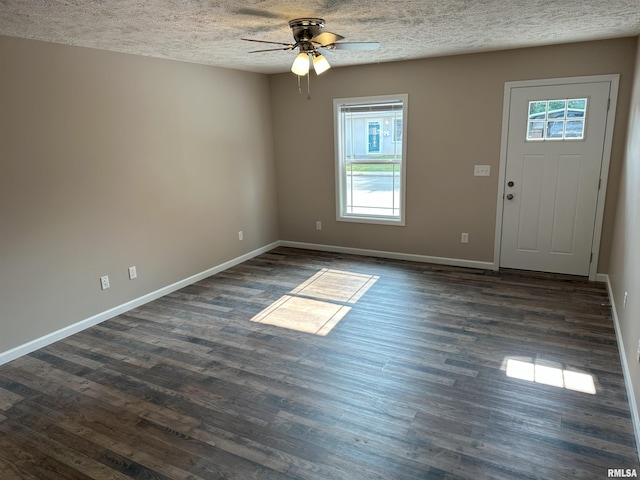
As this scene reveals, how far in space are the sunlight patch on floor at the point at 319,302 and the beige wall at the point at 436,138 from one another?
104 cm

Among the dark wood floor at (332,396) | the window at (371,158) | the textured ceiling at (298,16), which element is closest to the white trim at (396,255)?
the window at (371,158)

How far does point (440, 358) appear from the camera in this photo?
2.93 m

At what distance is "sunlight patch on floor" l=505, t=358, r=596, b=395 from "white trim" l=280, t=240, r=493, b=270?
212 centimetres

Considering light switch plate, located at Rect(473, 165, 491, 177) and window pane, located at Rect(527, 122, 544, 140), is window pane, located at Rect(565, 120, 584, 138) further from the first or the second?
light switch plate, located at Rect(473, 165, 491, 177)

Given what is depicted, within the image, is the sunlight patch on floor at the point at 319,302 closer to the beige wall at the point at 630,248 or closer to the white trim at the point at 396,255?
Result: the white trim at the point at 396,255

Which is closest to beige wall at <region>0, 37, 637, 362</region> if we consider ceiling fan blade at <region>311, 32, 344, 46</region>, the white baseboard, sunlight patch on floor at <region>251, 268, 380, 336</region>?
the white baseboard

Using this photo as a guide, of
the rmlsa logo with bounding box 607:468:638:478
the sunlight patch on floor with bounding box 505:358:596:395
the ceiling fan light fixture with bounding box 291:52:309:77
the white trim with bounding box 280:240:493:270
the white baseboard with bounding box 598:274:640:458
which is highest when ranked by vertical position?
the ceiling fan light fixture with bounding box 291:52:309:77

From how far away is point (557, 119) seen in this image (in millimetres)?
4156

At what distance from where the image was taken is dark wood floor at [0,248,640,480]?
203 cm

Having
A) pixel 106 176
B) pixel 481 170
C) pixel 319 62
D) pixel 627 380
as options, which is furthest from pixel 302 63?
pixel 627 380

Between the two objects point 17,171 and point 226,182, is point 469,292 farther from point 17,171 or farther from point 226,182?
point 17,171

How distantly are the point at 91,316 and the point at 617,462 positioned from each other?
12.7ft

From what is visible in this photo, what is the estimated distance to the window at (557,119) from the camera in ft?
13.3

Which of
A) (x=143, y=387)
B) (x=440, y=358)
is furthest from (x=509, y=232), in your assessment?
(x=143, y=387)
